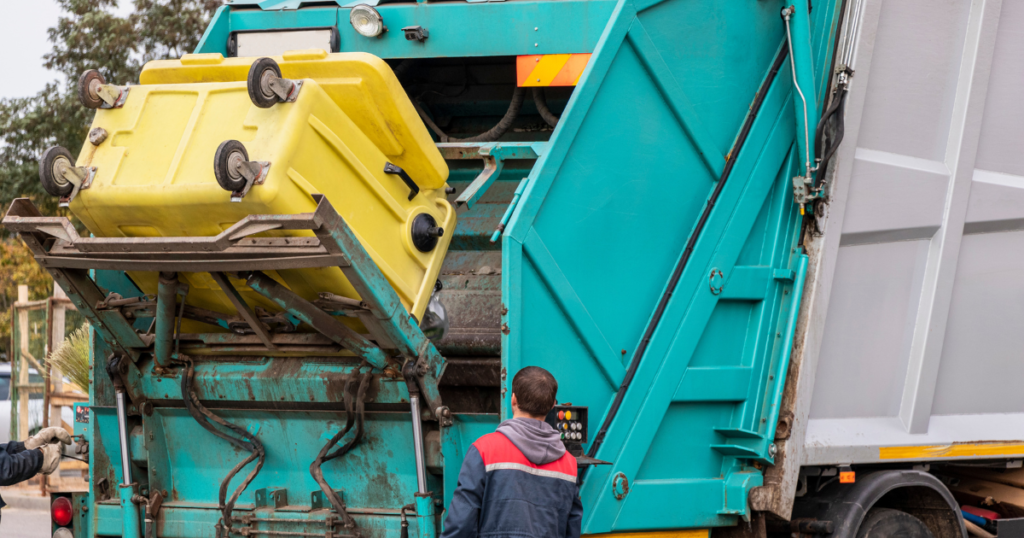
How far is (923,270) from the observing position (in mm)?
4117

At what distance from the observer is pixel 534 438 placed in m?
2.82

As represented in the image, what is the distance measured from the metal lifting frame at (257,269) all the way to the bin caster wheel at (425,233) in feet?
0.86

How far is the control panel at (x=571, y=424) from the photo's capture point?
3.16m

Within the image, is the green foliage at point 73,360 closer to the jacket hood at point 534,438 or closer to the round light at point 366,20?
the round light at point 366,20

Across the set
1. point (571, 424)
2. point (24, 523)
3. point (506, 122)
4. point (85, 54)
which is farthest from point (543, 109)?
point (85, 54)

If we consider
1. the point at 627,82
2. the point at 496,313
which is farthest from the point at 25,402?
the point at 627,82

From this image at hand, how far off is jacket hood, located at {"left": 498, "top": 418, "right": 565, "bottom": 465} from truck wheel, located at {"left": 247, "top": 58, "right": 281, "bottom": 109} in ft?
3.65

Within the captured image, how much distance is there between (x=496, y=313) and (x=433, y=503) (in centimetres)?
78

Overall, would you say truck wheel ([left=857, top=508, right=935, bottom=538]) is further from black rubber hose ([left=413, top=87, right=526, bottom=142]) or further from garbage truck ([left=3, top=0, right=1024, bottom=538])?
black rubber hose ([left=413, top=87, right=526, bottom=142])

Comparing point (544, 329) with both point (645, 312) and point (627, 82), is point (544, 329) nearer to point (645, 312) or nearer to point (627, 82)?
point (645, 312)

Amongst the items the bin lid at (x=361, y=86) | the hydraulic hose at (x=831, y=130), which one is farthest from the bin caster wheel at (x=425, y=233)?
the hydraulic hose at (x=831, y=130)

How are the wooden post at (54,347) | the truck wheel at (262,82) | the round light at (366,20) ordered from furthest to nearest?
the wooden post at (54,347), the round light at (366,20), the truck wheel at (262,82)

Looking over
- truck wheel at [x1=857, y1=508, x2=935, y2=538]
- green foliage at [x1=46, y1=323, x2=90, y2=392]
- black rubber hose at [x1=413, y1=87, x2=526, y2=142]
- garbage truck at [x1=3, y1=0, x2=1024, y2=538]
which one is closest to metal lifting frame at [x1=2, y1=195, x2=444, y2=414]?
garbage truck at [x1=3, y1=0, x2=1024, y2=538]

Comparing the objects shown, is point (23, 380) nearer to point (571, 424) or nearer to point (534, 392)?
point (571, 424)
